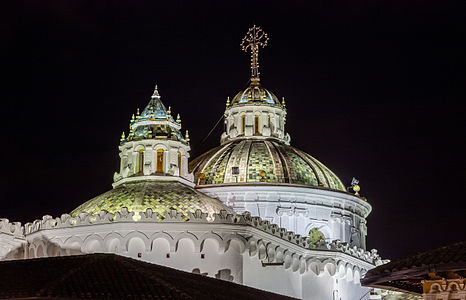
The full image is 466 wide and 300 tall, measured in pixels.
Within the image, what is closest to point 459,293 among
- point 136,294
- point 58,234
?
point 136,294

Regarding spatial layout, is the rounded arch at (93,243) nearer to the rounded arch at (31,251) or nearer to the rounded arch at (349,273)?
the rounded arch at (31,251)

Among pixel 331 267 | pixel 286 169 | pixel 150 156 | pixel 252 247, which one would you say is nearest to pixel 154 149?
pixel 150 156

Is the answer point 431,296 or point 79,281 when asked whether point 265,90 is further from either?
point 431,296

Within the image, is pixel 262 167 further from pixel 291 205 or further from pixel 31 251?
pixel 31 251

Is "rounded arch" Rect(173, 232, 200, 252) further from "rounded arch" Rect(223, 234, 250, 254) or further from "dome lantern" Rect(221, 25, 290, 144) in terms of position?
"dome lantern" Rect(221, 25, 290, 144)

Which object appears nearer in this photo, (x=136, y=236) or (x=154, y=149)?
(x=136, y=236)

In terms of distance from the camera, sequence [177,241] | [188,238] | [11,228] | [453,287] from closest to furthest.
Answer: [453,287] < [177,241] < [188,238] < [11,228]

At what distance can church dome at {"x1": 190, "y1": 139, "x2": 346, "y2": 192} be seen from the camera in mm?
74562

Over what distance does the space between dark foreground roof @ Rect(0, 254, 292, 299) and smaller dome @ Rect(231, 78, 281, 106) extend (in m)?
41.6

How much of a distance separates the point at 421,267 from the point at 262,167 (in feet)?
152

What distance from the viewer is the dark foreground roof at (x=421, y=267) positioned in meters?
28.3

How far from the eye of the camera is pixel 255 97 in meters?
82.2

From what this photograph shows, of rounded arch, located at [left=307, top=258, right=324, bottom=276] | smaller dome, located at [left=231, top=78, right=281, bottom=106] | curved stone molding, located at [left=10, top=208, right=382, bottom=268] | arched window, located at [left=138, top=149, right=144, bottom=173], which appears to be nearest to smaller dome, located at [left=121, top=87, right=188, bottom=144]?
arched window, located at [left=138, top=149, right=144, bottom=173]

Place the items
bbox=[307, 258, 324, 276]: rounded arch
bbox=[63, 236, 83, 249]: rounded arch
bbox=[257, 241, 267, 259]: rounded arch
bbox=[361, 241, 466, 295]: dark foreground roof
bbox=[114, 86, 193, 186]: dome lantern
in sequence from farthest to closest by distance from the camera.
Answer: bbox=[307, 258, 324, 276]: rounded arch, bbox=[114, 86, 193, 186]: dome lantern, bbox=[257, 241, 267, 259]: rounded arch, bbox=[63, 236, 83, 249]: rounded arch, bbox=[361, 241, 466, 295]: dark foreground roof
